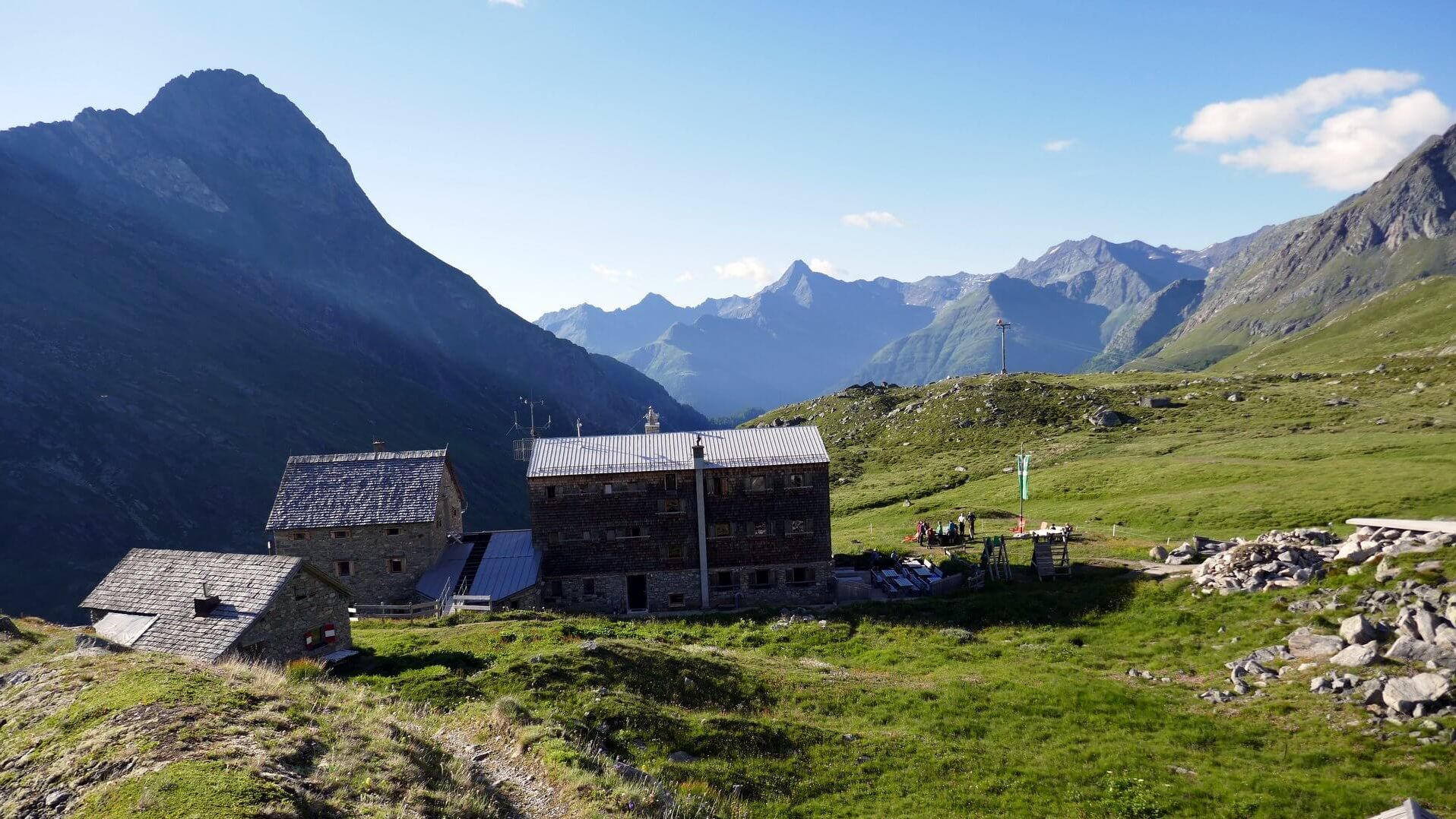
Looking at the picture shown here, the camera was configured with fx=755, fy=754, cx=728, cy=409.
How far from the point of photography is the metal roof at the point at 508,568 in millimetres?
45906

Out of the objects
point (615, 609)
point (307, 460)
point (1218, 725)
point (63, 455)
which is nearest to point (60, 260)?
point (63, 455)

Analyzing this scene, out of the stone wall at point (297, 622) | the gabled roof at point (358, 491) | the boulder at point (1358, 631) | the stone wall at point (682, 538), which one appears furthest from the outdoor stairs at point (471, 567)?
the boulder at point (1358, 631)

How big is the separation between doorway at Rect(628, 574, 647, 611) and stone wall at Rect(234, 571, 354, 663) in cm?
1822

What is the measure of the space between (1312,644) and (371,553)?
49.2 metres

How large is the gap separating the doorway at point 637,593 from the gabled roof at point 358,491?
44.4 ft

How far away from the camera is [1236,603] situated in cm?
3509

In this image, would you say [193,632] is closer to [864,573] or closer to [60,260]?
[864,573]

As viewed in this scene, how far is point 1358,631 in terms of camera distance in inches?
1088

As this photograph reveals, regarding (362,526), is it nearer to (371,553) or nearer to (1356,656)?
(371,553)

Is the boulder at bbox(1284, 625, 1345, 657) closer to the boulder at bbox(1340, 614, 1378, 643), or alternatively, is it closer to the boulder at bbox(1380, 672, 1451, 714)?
the boulder at bbox(1340, 614, 1378, 643)

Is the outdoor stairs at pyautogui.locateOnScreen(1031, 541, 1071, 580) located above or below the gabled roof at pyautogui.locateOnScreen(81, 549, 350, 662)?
below

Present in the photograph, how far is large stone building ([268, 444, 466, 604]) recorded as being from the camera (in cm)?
4791

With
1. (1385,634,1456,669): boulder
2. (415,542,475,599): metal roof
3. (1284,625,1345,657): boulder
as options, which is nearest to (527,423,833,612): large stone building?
(415,542,475,599): metal roof

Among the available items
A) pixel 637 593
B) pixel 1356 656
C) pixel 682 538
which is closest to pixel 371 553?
pixel 637 593
